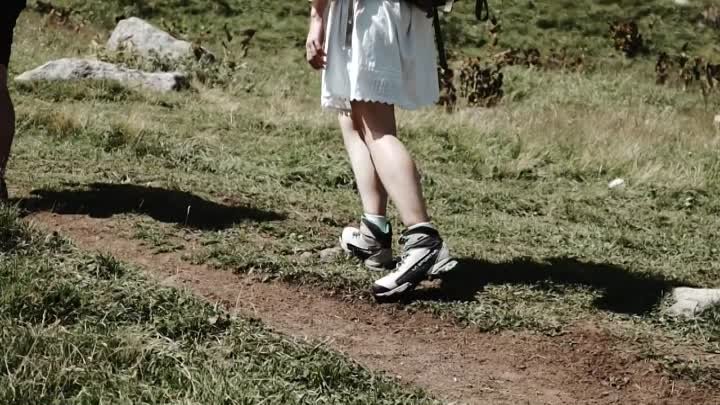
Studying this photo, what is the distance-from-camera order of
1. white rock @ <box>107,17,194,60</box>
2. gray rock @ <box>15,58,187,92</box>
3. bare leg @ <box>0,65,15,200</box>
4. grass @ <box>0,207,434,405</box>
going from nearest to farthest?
grass @ <box>0,207,434,405</box>
bare leg @ <box>0,65,15,200</box>
gray rock @ <box>15,58,187,92</box>
white rock @ <box>107,17,194,60</box>

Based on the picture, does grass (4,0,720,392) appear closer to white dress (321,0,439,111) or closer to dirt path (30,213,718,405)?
dirt path (30,213,718,405)

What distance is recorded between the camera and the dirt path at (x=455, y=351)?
10.8ft

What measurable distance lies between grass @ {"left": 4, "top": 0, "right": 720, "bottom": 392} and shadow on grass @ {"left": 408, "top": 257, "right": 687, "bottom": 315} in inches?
0.5

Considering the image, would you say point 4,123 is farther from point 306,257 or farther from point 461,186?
point 461,186

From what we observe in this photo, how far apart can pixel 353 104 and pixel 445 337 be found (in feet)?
3.20

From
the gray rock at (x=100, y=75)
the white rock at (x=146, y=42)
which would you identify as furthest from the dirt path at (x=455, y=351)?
the white rock at (x=146, y=42)

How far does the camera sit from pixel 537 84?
13070 millimetres

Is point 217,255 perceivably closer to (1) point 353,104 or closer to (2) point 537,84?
(1) point 353,104

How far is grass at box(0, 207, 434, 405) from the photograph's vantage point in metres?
2.74

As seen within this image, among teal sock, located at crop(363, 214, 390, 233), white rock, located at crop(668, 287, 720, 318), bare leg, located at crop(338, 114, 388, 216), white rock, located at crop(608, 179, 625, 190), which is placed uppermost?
bare leg, located at crop(338, 114, 388, 216)

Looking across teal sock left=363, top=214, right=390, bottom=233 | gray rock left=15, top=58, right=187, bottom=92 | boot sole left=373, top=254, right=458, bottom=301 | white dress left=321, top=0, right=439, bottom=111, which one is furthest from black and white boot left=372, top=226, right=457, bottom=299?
gray rock left=15, top=58, right=187, bottom=92

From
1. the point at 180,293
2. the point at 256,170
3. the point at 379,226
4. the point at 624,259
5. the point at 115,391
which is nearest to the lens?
the point at 115,391

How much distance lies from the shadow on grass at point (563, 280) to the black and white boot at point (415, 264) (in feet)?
0.37

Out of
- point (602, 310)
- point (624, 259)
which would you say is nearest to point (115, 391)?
point (602, 310)
